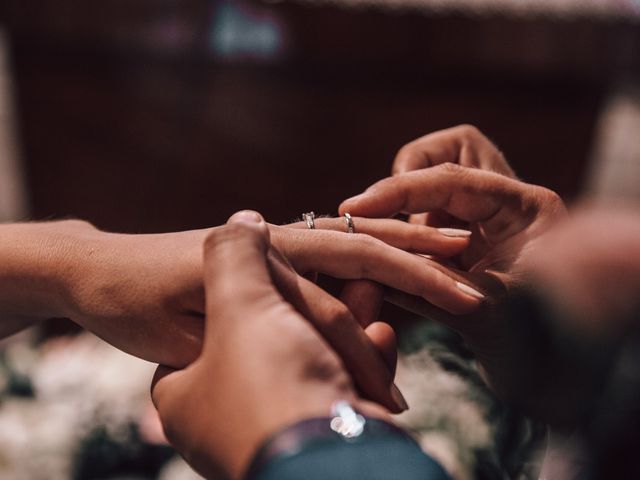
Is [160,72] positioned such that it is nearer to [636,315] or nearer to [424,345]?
[424,345]

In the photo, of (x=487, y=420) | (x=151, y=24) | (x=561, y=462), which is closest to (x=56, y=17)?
(x=151, y=24)

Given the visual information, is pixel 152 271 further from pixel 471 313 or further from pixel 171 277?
pixel 471 313

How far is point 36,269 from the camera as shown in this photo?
80cm

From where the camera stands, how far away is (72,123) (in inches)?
87.4

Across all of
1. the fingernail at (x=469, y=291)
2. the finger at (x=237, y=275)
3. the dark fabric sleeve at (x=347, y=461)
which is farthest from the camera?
the fingernail at (x=469, y=291)

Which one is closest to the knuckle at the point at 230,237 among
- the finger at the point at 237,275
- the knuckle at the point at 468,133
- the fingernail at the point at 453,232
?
the finger at the point at 237,275

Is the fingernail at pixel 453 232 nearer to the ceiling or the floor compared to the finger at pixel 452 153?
nearer to the floor

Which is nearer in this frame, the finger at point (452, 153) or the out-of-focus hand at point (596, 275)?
the out-of-focus hand at point (596, 275)

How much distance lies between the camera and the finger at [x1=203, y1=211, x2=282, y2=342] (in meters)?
0.54

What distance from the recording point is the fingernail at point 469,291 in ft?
2.47

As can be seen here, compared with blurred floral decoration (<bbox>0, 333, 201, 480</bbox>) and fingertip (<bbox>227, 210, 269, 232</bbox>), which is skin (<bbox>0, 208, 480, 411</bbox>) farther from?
blurred floral decoration (<bbox>0, 333, 201, 480</bbox>)

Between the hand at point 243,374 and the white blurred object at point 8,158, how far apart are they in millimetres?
2001

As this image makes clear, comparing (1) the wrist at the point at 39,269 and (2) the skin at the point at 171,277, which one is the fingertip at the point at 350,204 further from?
(1) the wrist at the point at 39,269

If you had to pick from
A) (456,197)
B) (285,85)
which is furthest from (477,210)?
(285,85)
